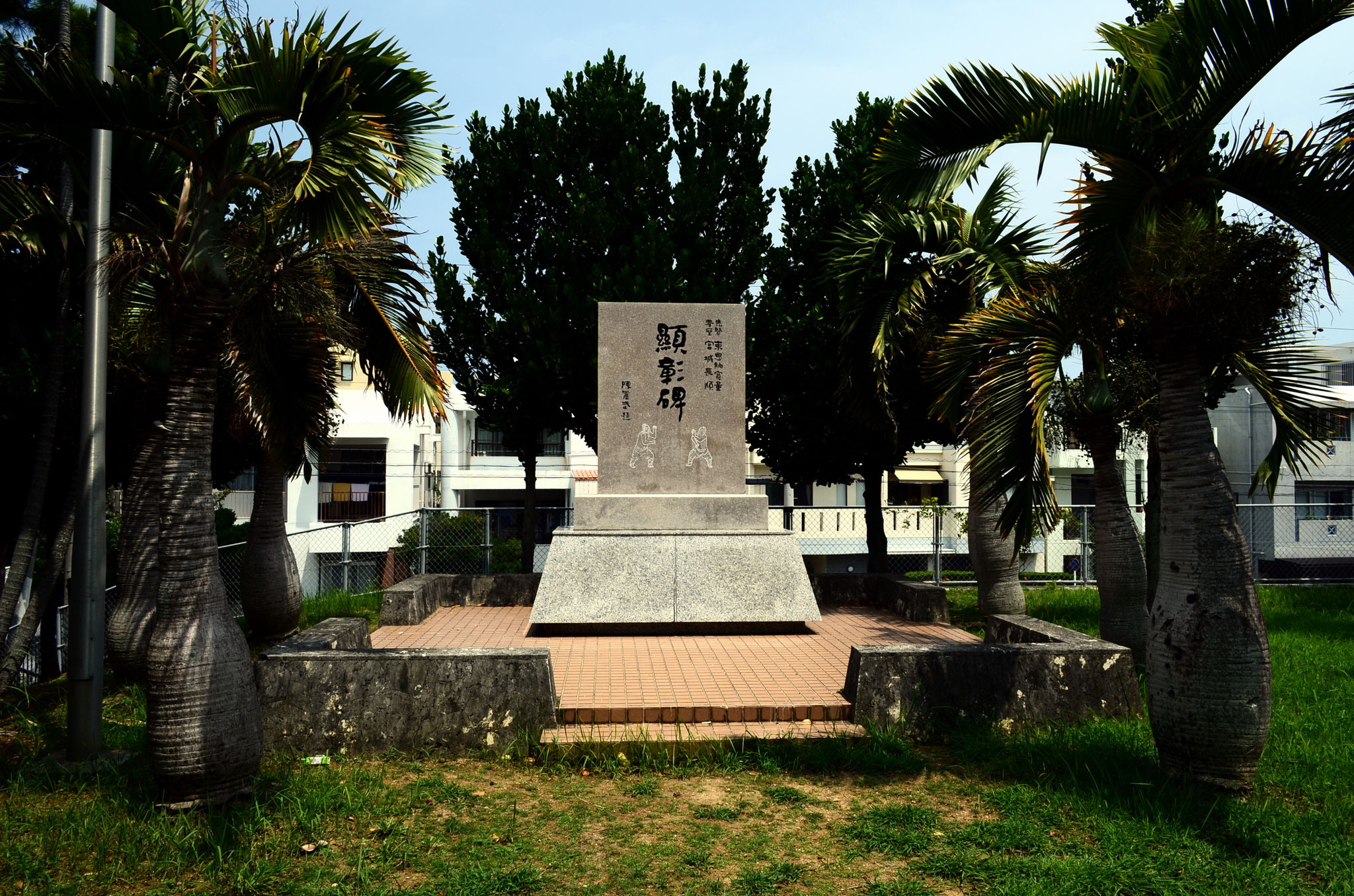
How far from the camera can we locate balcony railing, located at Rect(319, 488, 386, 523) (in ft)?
97.3

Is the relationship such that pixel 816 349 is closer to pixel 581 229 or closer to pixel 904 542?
pixel 581 229

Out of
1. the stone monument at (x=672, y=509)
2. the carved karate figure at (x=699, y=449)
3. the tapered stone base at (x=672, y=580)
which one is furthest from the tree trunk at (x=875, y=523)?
the tapered stone base at (x=672, y=580)

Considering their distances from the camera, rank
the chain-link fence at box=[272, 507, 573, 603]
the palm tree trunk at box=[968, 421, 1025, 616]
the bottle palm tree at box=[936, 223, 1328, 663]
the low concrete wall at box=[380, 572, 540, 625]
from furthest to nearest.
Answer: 1. the chain-link fence at box=[272, 507, 573, 603]
2. the low concrete wall at box=[380, 572, 540, 625]
3. the palm tree trunk at box=[968, 421, 1025, 616]
4. the bottle palm tree at box=[936, 223, 1328, 663]

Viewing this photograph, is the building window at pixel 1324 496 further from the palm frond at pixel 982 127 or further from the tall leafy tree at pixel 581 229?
the palm frond at pixel 982 127

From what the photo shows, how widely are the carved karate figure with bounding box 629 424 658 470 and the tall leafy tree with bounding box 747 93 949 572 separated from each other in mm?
3107

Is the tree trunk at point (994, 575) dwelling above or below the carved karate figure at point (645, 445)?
below

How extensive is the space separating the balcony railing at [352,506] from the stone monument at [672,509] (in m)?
20.5

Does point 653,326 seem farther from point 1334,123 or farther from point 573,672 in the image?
point 1334,123

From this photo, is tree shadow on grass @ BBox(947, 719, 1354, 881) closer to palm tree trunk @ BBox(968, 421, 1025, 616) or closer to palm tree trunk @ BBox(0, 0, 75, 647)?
palm tree trunk @ BBox(968, 421, 1025, 616)

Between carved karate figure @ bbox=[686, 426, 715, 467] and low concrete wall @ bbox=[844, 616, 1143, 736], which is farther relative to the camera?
carved karate figure @ bbox=[686, 426, 715, 467]

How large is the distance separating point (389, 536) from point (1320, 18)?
28.3m

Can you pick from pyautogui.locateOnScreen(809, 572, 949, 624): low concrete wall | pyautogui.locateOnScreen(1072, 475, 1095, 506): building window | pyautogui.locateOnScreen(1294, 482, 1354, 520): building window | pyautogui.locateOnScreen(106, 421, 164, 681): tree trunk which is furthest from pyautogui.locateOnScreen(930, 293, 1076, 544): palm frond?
pyautogui.locateOnScreen(1072, 475, 1095, 506): building window

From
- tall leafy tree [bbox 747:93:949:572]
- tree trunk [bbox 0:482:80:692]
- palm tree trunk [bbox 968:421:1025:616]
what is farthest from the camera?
tall leafy tree [bbox 747:93:949:572]

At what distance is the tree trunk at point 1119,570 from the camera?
303 inches
